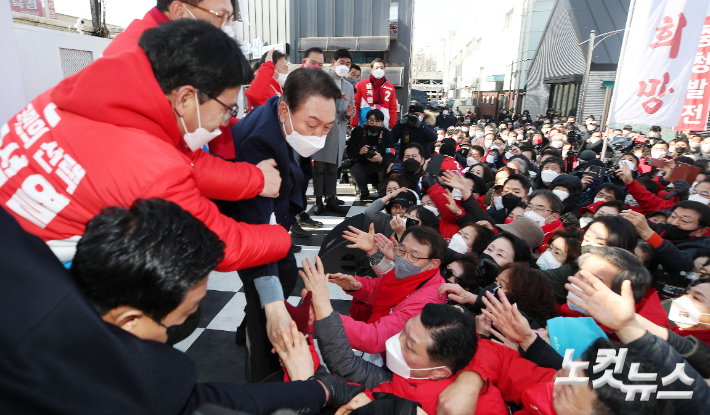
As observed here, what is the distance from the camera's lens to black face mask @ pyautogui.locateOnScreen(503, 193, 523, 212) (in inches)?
120

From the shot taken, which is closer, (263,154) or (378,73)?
(263,154)

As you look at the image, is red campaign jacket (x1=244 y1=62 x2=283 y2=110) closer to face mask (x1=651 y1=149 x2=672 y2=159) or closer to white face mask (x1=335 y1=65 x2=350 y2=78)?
white face mask (x1=335 y1=65 x2=350 y2=78)

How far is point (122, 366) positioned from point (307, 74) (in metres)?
1.00

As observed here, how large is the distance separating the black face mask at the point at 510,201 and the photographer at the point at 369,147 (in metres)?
1.91

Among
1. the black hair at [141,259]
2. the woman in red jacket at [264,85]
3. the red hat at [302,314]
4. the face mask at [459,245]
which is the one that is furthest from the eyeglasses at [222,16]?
the woman in red jacket at [264,85]

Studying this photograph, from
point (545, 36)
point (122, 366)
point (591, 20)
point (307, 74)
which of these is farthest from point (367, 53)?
point (122, 366)

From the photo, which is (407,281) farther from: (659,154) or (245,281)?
(659,154)

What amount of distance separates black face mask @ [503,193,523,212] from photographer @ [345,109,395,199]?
1907 millimetres

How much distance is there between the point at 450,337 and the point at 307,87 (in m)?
0.94

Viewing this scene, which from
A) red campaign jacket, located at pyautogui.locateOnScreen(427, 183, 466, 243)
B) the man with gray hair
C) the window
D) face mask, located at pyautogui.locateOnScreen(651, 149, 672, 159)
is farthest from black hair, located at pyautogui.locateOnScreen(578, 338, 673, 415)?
the window

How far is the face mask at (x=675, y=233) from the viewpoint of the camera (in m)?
2.52

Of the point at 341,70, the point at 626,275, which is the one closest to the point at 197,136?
the point at 626,275

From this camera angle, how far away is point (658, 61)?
4164 mm

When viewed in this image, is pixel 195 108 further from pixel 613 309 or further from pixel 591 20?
pixel 591 20
